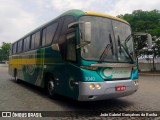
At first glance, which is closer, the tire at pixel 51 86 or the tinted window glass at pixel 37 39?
the tire at pixel 51 86

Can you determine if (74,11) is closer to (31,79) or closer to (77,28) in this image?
(77,28)

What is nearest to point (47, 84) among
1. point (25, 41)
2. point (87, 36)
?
point (87, 36)

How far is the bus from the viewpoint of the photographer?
6605 mm

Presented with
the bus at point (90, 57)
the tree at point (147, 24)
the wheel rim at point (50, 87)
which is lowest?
the wheel rim at point (50, 87)

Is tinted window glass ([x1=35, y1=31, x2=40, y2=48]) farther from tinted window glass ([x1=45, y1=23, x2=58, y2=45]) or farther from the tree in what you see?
the tree

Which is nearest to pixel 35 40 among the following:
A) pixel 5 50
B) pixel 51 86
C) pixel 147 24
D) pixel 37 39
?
pixel 37 39

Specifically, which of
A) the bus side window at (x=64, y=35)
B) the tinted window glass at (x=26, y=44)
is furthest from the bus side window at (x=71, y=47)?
the tinted window glass at (x=26, y=44)

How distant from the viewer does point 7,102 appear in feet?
27.3

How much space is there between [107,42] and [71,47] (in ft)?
3.74

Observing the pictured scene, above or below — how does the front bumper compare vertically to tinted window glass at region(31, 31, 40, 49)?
below

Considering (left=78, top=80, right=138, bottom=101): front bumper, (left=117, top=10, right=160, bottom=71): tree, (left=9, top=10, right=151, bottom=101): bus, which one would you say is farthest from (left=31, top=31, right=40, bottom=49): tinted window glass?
(left=117, top=10, right=160, bottom=71): tree

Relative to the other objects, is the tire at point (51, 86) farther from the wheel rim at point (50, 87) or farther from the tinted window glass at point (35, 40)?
the tinted window glass at point (35, 40)

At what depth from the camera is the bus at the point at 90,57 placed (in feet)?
21.7

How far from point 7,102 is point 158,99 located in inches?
229
